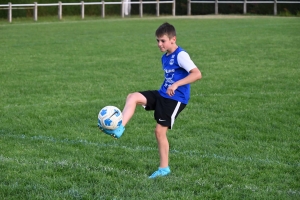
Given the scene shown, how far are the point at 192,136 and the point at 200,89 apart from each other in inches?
157

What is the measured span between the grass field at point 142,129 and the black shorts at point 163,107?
0.59m

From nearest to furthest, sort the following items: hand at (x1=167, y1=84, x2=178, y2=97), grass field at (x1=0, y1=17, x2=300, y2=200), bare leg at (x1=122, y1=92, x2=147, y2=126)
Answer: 1. grass field at (x1=0, y1=17, x2=300, y2=200)
2. hand at (x1=167, y1=84, x2=178, y2=97)
3. bare leg at (x1=122, y1=92, x2=147, y2=126)

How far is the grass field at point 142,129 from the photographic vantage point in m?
6.31

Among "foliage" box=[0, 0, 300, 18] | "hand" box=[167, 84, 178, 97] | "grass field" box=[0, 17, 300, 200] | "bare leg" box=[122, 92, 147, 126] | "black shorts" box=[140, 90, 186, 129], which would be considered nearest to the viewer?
"grass field" box=[0, 17, 300, 200]

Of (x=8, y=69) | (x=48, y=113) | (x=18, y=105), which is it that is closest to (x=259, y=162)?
(x=48, y=113)

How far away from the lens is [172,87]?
256 inches

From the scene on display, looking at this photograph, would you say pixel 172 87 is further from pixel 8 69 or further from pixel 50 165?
pixel 8 69

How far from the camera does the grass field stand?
6.31m

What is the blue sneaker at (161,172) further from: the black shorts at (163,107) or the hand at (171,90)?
the hand at (171,90)

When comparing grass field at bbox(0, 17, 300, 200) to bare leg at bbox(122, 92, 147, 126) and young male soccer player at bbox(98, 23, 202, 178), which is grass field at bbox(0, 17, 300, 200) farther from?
bare leg at bbox(122, 92, 147, 126)

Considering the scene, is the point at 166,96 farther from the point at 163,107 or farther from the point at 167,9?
the point at 167,9

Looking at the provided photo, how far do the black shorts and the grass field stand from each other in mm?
585

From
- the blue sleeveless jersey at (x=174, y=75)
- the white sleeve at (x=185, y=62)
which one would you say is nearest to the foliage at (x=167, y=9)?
the blue sleeveless jersey at (x=174, y=75)

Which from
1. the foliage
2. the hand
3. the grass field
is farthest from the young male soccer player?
the foliage
